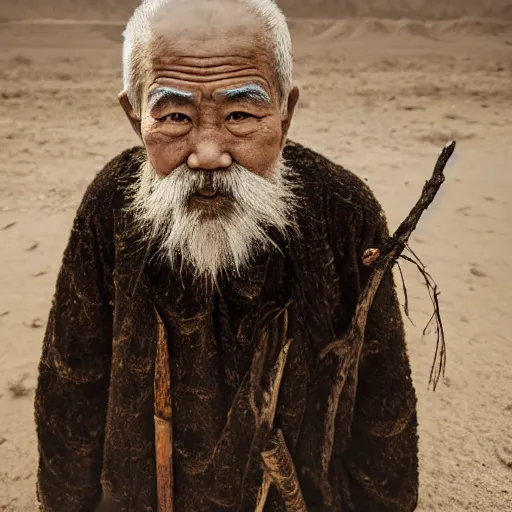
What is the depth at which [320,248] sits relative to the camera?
5.28ft

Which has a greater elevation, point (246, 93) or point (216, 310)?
point (246, 93)

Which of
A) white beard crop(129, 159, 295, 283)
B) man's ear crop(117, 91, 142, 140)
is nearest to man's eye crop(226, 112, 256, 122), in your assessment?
white beard crop(129, 159, 295, 283)

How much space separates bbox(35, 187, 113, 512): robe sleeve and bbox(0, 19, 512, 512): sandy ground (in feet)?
3.67

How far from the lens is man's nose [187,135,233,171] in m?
1.41

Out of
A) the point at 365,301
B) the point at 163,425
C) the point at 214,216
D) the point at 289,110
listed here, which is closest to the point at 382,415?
the point at 365,301

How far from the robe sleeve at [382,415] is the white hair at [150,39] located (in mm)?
447

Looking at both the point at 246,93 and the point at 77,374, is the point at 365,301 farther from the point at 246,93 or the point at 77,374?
the point at 77,374

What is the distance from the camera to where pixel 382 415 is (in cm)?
186

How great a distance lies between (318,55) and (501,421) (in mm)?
7697

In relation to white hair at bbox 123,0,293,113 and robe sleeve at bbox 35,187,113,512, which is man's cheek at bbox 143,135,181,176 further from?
robe sleeve at bbox 35,187,113,512

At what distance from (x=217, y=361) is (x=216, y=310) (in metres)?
0.15

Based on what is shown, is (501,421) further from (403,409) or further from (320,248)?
(320,248)

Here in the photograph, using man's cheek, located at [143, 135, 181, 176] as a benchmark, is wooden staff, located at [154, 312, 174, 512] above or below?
below

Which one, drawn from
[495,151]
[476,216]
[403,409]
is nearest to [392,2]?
[495,151]
